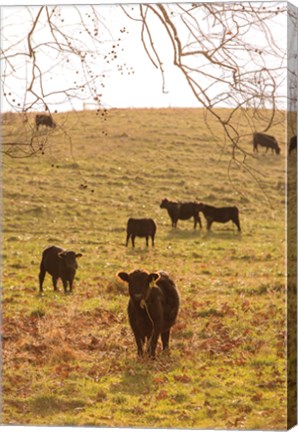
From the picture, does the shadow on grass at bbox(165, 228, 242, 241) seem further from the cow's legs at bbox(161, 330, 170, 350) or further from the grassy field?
the cow's legs at bbox(161, 330, 170, 350)

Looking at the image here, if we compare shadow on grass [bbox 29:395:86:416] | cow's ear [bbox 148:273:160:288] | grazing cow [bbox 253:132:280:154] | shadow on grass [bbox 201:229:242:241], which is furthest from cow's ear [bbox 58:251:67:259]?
grazing cow [bbox 253:132:280:154]

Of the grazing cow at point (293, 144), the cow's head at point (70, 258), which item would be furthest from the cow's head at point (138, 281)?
the grazing cow at point (293, 144)

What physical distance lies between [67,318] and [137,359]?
874mm

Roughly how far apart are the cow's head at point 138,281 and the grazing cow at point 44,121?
1778 millimetres

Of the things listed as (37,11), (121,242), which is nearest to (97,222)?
(121,242)

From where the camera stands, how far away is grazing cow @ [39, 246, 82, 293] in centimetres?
1272

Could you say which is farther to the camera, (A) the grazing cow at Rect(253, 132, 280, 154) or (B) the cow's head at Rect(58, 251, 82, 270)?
(B) the cow's head at Rect(58, 251, 82, 270)

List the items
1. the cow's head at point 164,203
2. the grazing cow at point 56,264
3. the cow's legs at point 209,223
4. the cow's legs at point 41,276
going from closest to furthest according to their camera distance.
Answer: the grazing cow at point 56,264 → the cow's head at point 164,203 → the cow's legs at point 41,276 → the cow's legs at point 209,223

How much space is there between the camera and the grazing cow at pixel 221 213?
12.9 meters

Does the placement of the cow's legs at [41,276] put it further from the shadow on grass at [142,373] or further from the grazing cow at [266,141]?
the grazing cow at [266,141]

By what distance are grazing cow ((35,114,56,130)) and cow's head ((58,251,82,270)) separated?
1364mm

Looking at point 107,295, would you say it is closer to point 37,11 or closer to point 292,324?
point 292,324

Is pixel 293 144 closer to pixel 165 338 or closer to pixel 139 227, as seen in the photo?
pixel 139 227

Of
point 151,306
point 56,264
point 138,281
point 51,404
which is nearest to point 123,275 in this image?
point 138,281
